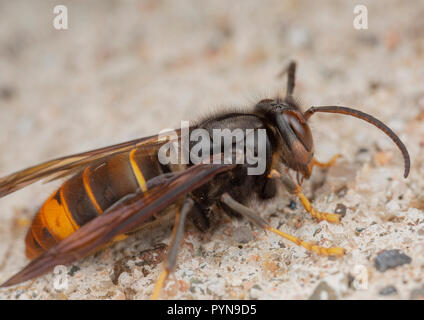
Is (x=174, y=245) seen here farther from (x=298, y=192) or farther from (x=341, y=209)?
(x=341, y=209)

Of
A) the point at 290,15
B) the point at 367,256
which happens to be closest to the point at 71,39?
the point at 290,15

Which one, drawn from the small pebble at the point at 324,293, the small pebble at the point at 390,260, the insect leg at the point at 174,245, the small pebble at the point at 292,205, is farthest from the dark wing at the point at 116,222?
the small pebble at the point at 390,260

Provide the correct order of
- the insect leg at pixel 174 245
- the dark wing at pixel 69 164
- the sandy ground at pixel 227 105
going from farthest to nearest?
the dark wing at pixel 69 164 → the sandy ground at pixel 227 105 → the insect leg at pixel 174 245

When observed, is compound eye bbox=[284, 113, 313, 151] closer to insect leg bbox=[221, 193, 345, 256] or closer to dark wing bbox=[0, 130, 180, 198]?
insect leg bbox=[221, 193, 345, 256]

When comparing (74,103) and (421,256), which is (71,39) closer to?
(74,103)

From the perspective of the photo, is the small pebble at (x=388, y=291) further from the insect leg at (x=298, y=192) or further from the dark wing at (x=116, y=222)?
the dark wing at (x=116, y=222)

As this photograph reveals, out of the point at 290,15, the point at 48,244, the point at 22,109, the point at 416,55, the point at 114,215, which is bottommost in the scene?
the point at 48,244
